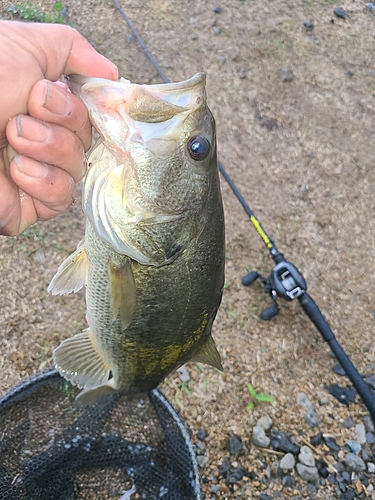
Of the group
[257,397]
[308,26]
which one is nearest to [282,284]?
[257,397]

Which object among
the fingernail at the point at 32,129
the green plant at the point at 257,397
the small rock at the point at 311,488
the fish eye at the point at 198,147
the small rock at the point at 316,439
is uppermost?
the fingernail at the point at 32,129

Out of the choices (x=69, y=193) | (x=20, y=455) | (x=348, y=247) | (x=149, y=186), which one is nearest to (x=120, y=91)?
(x=149, y=186)

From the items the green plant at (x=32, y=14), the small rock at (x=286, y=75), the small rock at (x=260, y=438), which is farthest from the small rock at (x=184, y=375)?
the green plant at (x=32, y=14)

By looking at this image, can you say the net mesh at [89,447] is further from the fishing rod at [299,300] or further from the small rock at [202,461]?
the fishing rod at [299,300]

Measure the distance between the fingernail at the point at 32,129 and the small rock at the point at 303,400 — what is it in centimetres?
260

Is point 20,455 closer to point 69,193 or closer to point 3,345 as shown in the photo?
point 3,345

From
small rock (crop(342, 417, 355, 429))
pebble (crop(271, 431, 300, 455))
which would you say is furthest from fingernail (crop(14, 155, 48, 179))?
small rock (crop(342, 417, 355, 429))

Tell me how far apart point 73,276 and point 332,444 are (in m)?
2.21

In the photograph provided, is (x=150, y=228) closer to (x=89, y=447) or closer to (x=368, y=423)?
(x=89, y=447)

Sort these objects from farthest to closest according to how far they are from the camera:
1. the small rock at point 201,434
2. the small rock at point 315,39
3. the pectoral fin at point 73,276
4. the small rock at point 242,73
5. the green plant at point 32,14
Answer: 1. the small rock at point 315,39
2. the small rock at point 242,73
3. the green plant at point 32,14
4. the small rock at point 201,434
5. the pectoral fin at point 73,276

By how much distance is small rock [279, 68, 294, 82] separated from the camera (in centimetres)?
502

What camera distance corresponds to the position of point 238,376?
3.27 m

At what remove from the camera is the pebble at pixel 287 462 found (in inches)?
116

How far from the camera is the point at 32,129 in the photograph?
1453 millimetres
